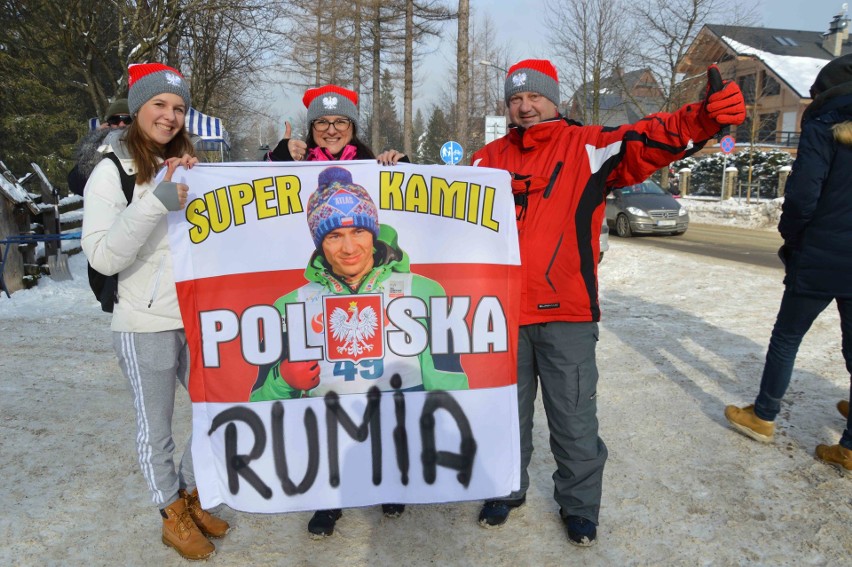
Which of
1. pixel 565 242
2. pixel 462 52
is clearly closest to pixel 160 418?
pixel 565 242

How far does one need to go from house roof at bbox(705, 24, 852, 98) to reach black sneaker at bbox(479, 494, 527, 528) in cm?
3819

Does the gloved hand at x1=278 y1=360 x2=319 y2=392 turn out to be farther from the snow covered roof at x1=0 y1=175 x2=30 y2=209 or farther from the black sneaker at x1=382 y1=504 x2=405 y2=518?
the snow covered roof at x1=0 y1=175 x2=30 y2=209

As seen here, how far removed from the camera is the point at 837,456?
3330mm

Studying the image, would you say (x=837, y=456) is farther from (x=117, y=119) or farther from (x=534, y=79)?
(x=117, y=119)

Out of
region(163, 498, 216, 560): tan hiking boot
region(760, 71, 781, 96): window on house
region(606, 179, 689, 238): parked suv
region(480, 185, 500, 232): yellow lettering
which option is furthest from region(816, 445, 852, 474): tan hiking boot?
region(760, 71, 781, 96): window on house

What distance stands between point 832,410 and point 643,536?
222 cm

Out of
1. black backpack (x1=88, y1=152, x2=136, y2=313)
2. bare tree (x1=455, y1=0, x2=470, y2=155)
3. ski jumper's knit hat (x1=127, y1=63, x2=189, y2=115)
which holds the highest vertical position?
bare tree (x1=455, y1=0, x2=470, y2=155)

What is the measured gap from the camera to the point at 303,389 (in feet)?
8.46

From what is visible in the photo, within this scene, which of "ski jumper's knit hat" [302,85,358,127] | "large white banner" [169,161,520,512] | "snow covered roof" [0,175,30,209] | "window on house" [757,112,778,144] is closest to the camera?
"large white banner" [169,161,520,512]

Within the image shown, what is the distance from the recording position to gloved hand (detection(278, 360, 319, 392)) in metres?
2.56

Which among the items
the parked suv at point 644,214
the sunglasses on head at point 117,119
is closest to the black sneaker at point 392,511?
the sunglasses on head at point 117,119

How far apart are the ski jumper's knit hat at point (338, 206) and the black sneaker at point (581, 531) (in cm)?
159

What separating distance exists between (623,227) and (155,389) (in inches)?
595

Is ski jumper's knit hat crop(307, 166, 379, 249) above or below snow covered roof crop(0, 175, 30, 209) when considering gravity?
below
